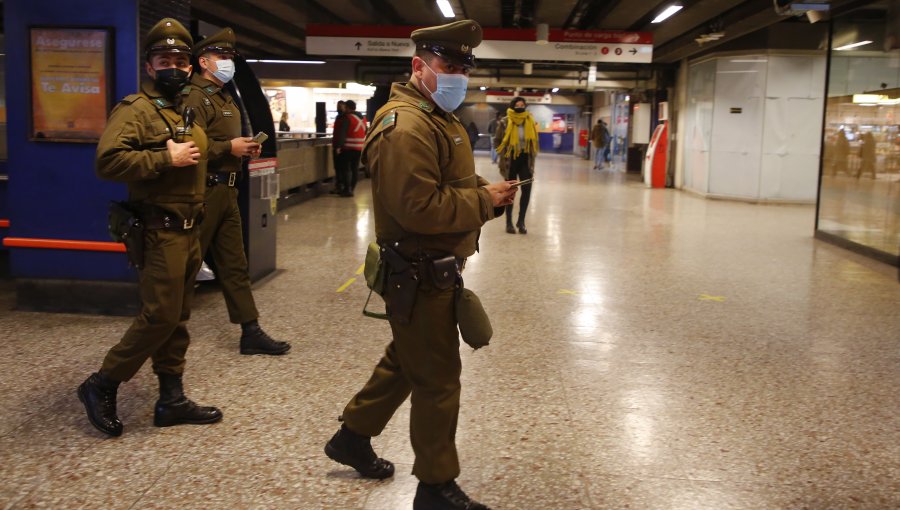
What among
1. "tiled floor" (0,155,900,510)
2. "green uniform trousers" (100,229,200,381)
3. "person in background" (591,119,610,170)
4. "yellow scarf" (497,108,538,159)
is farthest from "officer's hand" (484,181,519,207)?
"person in background" (591,119,610,170)

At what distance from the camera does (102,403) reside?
314 centimetres

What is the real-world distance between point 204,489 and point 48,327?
248 cm

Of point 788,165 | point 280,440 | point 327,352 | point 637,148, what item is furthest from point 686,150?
point 280,440

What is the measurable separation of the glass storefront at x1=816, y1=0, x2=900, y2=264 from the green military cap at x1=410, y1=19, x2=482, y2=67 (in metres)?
6.50

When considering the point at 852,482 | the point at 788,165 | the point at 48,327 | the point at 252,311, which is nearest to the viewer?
the point at 852,482

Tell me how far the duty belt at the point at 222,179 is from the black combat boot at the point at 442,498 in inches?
89.0

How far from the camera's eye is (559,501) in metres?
2.70

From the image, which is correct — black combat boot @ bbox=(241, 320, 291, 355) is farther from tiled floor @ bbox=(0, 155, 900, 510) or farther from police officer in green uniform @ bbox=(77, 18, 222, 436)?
police officer in green uniform @ bbox=(77, 18, 222, 436)

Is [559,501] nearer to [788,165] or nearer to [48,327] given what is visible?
[48,327]

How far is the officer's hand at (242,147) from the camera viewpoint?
4.04m

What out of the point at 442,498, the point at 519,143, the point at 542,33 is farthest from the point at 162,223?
the point at 542,33

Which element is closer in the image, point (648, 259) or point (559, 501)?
point (559, 501)

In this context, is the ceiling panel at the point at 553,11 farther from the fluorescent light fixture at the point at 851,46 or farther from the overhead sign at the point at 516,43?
the fluorescent light fixture at the point at 851,46

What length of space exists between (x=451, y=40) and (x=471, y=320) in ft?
2.83
